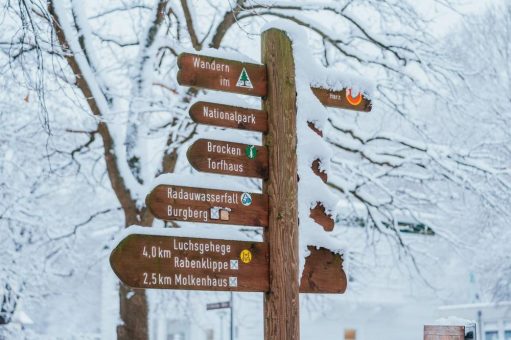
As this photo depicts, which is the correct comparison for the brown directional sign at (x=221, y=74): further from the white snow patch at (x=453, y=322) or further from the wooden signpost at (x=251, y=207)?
the white snow patch at (x=453, y=322)

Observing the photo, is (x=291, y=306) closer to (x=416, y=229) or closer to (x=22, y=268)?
(x=416, y=229)

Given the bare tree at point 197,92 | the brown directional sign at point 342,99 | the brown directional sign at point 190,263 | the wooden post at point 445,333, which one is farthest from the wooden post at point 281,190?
the bare tree at point 197,92

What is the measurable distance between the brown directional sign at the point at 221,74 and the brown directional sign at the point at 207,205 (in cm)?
75

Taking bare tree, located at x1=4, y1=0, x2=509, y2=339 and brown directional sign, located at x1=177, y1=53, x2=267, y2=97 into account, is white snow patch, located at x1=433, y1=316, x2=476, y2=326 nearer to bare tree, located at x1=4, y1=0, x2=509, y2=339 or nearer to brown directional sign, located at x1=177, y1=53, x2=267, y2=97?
brown directional sign, located at x1=177, y1=53, x2=267, y2=97

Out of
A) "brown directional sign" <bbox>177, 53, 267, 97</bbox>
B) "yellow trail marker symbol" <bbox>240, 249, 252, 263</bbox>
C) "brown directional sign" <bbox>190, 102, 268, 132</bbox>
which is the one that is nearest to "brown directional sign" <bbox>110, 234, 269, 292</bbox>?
"yellow trail marker symbol" <bbox>240, 249, 252, 263</bbox>

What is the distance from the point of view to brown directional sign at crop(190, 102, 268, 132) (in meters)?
5.72

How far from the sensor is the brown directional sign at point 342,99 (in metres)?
6.25

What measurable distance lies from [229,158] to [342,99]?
115 cm

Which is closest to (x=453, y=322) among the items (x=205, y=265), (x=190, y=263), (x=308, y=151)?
(x=308, y=151)

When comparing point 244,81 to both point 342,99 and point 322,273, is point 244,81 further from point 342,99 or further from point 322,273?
point 322,273

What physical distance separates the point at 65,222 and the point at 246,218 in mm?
14586

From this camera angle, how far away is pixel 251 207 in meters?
5.67

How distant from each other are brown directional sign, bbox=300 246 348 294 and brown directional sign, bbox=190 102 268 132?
3.18ft

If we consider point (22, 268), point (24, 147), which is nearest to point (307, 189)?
point (24, 147)
